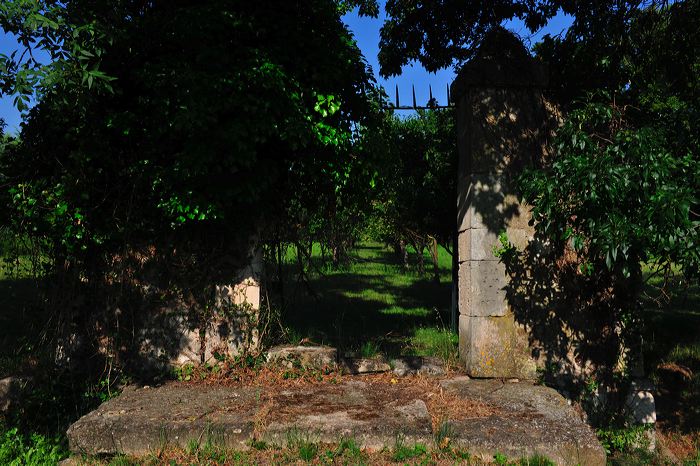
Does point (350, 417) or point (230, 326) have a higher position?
point (230, 326)

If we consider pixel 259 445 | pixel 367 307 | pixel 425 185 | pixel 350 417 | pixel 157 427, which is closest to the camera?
pixel 259 445

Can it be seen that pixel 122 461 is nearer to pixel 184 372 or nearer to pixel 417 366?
pixel 184 372

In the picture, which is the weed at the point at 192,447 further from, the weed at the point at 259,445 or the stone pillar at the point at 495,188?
the stone pillar at the point at 495,188

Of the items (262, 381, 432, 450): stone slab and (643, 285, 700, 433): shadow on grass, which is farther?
(643, 285, 700, 433): shadow on grass

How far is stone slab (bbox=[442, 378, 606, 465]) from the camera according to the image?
4.30 m

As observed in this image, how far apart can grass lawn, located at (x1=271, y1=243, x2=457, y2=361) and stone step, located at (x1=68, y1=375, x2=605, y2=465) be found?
124 cm

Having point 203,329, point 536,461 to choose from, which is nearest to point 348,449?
point 536,461

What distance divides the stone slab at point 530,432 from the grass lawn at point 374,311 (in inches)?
52.2

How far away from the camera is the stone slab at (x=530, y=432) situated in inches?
169

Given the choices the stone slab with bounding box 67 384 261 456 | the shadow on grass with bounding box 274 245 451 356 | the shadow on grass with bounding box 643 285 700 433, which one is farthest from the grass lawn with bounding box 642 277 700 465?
the stone slab with bounding box 67 384 261 456

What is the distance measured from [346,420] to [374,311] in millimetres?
7723

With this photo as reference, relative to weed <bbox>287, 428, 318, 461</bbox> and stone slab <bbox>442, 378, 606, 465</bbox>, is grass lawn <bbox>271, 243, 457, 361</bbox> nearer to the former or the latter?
stone slab <bbox>442, 378, 606, 465</bbox>

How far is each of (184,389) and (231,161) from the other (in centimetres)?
237

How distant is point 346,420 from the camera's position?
4.63 m
